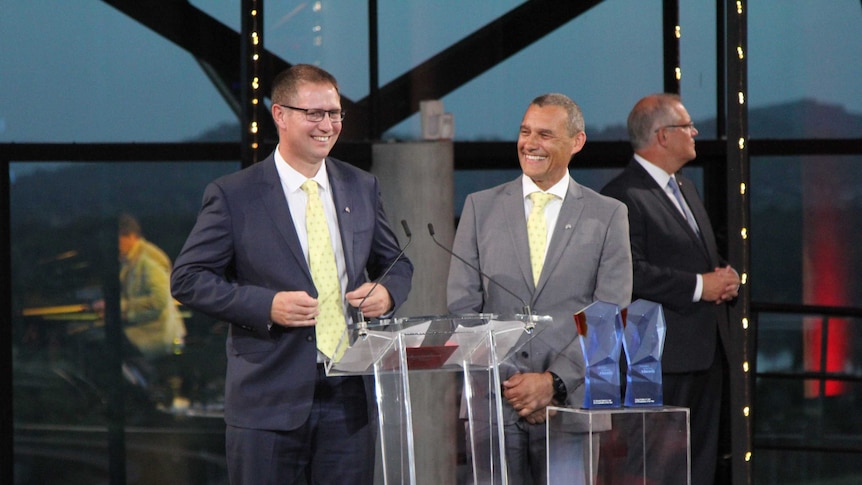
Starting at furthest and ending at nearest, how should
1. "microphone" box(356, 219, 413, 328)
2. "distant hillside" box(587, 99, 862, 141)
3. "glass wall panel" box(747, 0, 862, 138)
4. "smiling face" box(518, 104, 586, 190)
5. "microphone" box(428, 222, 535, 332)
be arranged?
1. "distant hillside" box(587, 99, 862, 141)
2. "glass wall panel" box(747, 0, 862, 138)
3. "smiling face" box(518, 104, 586, 190)
4. "microphone" box(428, 222, 535, 332)
5. "microphone" box(356, 219, 413, 328)

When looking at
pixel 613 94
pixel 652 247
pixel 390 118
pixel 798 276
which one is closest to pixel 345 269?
pixel 652 247

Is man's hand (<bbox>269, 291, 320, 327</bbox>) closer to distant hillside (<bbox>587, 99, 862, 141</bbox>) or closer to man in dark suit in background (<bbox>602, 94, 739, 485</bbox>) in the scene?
man in dark suit in background (<bbox>602, 94, 739, 485</bbox>)

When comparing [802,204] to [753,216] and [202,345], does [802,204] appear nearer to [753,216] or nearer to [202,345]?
[753,216]

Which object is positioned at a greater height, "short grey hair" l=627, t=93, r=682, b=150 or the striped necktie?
"short grey hair" l=627, t=93, r=682, b=150

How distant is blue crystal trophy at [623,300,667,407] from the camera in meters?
3.50

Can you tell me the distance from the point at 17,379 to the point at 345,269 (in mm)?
4026

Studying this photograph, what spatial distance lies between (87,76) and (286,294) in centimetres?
404

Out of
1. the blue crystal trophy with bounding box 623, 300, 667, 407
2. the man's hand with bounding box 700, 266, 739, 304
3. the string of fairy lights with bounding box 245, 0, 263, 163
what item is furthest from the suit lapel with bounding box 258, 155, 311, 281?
the man's hand with bounding box 700, 266, 739, 304

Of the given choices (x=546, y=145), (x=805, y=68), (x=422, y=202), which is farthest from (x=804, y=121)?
(x=546, y=145)

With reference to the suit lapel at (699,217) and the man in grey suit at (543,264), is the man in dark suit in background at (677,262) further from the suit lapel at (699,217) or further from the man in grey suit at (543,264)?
the man in grey suit at (543,264)

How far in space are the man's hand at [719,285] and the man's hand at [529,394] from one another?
1.29 m

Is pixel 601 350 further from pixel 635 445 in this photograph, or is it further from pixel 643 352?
pixel 635 445

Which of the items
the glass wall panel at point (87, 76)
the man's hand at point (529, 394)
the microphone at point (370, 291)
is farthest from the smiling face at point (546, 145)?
the glass wall panel at point (87, 76)

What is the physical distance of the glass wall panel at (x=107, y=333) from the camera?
723cm
